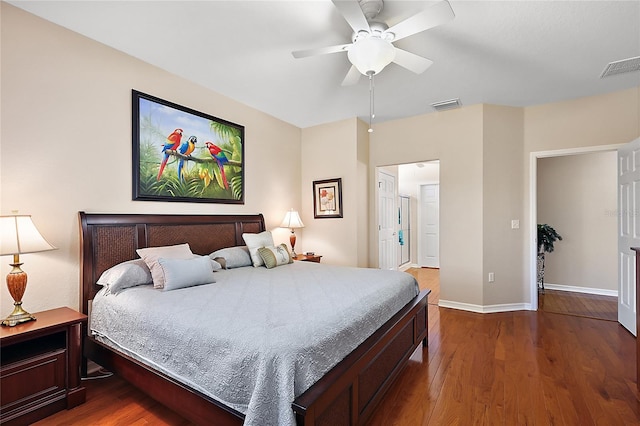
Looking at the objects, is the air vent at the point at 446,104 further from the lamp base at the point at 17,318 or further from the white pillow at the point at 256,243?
the lamp base at the point at 17,318

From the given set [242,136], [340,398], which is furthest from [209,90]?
[340,398]

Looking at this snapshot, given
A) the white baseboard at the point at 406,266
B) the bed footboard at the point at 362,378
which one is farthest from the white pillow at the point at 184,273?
the white baseboard at the point at 406,266

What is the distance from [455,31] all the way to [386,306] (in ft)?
7.20

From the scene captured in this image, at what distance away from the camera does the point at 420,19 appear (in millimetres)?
1817

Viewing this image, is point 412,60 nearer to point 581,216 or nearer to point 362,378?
point 362,378

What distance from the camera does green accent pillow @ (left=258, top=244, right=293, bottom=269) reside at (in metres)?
3.28

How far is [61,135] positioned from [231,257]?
1.74 meters

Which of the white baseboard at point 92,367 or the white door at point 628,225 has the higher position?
the white door at point 628,225

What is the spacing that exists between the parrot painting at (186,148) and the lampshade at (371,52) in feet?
6.52

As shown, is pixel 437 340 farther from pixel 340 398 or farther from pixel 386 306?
pixel 340 398

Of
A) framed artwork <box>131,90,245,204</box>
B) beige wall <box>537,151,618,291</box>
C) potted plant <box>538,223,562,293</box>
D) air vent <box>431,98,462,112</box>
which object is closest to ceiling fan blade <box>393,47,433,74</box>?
air vent <box>431,98,462,112</box>

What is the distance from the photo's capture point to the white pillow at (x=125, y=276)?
2264 mm

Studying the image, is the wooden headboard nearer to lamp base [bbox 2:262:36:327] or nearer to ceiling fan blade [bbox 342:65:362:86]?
lamp base [bbox 2:262:36:327]

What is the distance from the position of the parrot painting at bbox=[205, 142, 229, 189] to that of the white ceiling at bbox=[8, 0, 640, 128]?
66 centimetres
